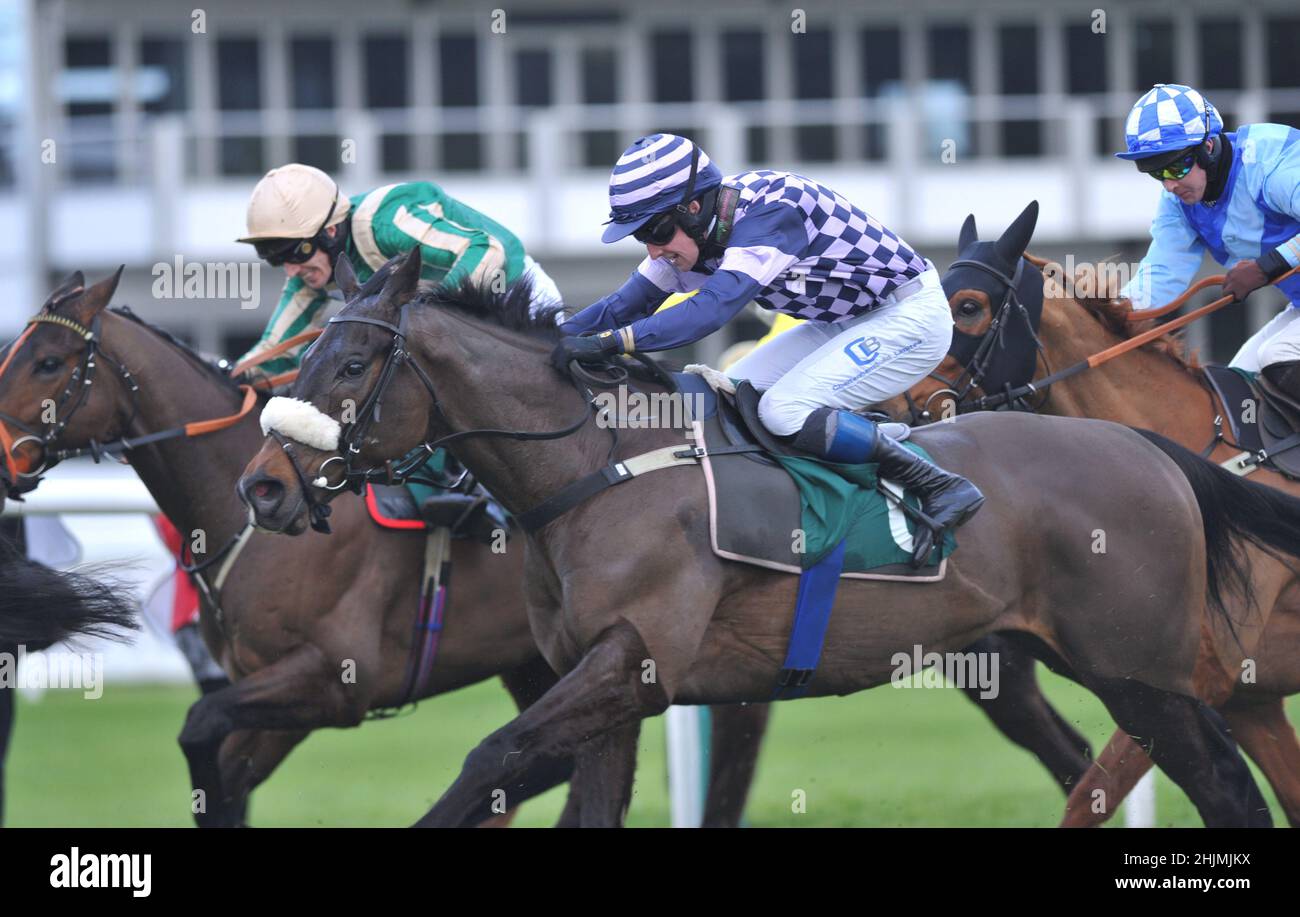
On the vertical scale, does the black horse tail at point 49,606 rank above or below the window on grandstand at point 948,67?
below

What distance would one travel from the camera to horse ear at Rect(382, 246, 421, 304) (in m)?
4.32

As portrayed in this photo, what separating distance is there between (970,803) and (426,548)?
2753 millimetres

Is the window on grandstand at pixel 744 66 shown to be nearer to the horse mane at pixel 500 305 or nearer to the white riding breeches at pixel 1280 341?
the white riding breeches at pixel 1280 341

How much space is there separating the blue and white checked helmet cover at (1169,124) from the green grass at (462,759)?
5.53ft

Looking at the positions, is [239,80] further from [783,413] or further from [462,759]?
[783,413]

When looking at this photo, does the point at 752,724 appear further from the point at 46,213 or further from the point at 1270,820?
the point at 46,213

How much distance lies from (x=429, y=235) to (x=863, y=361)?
1477mm

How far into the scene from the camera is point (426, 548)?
5512 millimetres

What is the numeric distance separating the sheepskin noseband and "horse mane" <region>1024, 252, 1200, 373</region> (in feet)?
8.11

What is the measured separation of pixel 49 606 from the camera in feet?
16.3

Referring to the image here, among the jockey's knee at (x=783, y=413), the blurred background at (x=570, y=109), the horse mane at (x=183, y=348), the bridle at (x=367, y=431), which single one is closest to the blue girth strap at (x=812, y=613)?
the jockey's knee at (x=783, y=413)

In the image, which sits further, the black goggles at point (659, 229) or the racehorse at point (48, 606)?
the racehorse at point (48, 606)

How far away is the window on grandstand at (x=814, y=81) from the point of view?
17.5 metres
